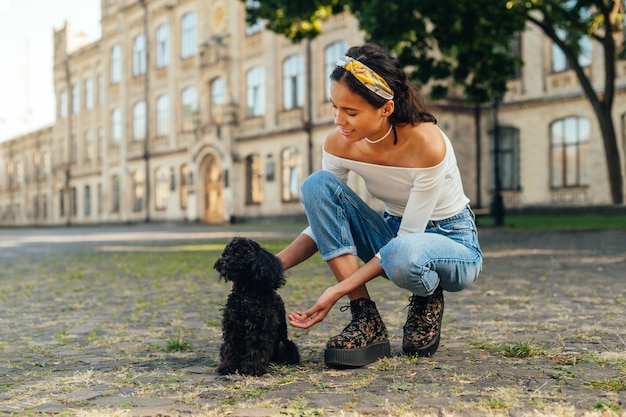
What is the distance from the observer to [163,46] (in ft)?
139

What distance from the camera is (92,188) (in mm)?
50469

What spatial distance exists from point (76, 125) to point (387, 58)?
52508mm

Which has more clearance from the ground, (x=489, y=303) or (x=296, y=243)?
(x=296, y=243)

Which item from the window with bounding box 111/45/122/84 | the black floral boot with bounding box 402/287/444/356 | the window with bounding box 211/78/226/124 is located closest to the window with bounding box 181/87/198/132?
the window with bounding box 211/78/226/124

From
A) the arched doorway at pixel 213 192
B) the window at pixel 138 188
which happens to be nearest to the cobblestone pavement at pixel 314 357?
the arched doorway at pixel 213 192

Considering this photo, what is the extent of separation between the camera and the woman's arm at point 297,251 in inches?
148

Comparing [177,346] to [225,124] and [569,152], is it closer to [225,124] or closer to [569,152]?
[569,152]

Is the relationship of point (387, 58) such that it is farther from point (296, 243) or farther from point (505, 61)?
point (505, 61)

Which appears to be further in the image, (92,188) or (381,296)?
(92,188)

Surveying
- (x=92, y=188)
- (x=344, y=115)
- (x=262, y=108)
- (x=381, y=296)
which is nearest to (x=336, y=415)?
(x=344, y=115)

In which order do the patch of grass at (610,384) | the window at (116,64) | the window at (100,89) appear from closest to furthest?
1. the patch of grass at (610,384)
2. the window at (116,64)
3. the window at (100,89)

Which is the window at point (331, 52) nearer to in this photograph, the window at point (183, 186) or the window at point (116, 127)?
the window at point (183, 186)

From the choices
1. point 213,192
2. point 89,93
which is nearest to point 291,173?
point 213,192

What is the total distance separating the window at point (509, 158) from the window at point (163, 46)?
68.3 feet
